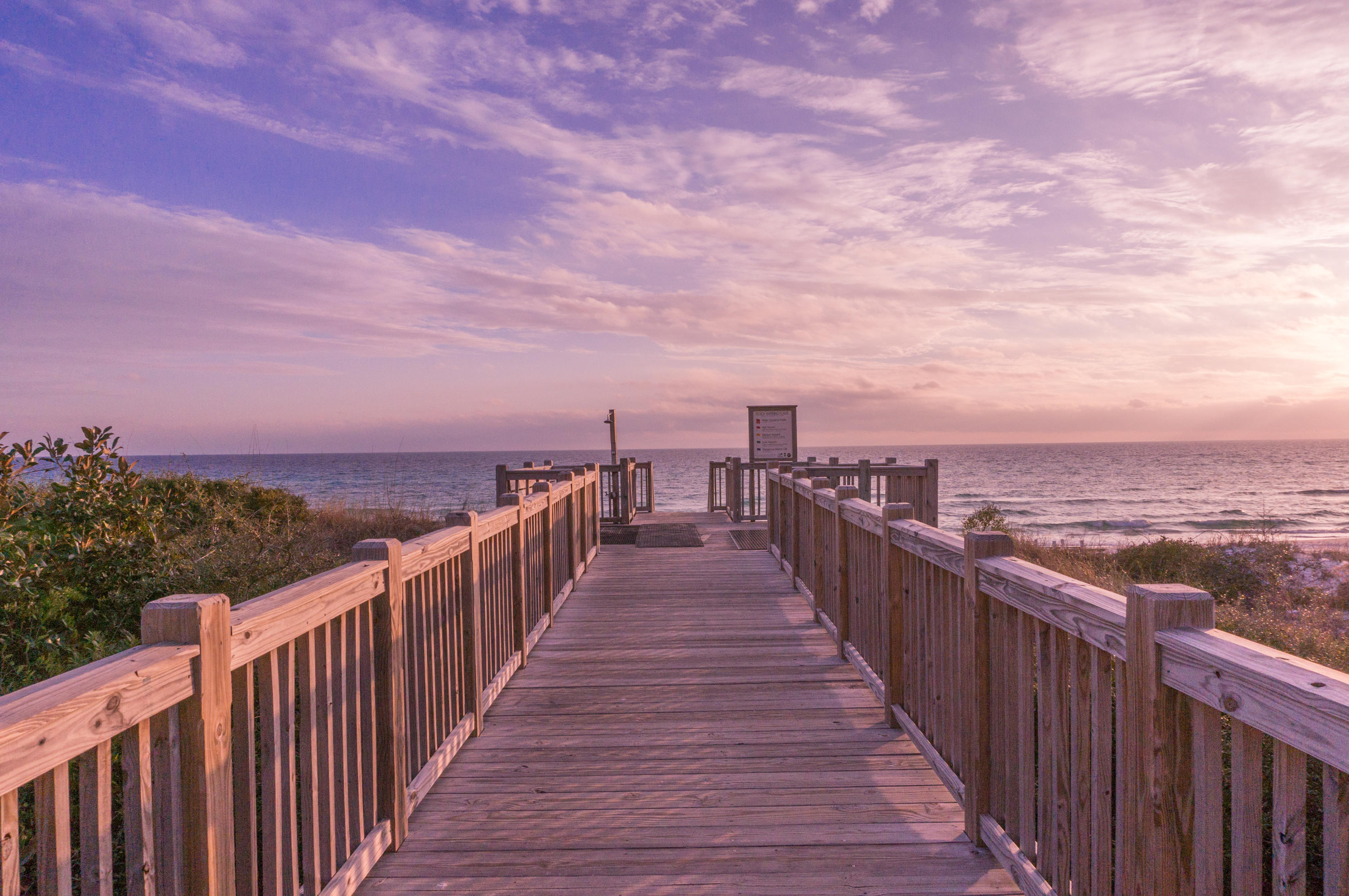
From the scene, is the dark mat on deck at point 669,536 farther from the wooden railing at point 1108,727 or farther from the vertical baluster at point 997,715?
the vertical baluster at point 997,715

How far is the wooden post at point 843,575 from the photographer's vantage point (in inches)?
194

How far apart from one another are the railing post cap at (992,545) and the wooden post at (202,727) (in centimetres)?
237

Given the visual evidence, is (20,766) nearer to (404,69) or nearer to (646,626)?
(646,626)

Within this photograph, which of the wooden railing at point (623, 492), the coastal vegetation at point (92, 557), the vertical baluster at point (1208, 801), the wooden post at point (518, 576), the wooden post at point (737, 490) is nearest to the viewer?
the vertical baluster at point (1208, 801)

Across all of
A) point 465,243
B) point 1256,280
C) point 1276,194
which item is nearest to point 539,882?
point 1276,194

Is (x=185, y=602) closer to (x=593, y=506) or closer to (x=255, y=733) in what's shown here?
(x=255, y=733)

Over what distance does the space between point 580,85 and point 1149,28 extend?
28.8 ft

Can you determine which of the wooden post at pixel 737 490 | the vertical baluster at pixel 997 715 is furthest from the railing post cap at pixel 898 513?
the wooden post at pixel 737 490

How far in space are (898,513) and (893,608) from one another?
53 centimetres

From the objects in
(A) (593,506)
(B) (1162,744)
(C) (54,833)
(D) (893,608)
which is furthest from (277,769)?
(A) (593,506)

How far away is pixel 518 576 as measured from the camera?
491 centimetres

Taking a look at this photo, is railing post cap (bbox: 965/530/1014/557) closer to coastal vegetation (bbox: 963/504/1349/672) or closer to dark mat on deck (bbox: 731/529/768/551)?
coastal vegetation (bbox: 963/504/1349/672)

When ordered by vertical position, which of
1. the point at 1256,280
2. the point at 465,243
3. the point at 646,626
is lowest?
the point at 646,626

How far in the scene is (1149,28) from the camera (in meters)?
8.09
